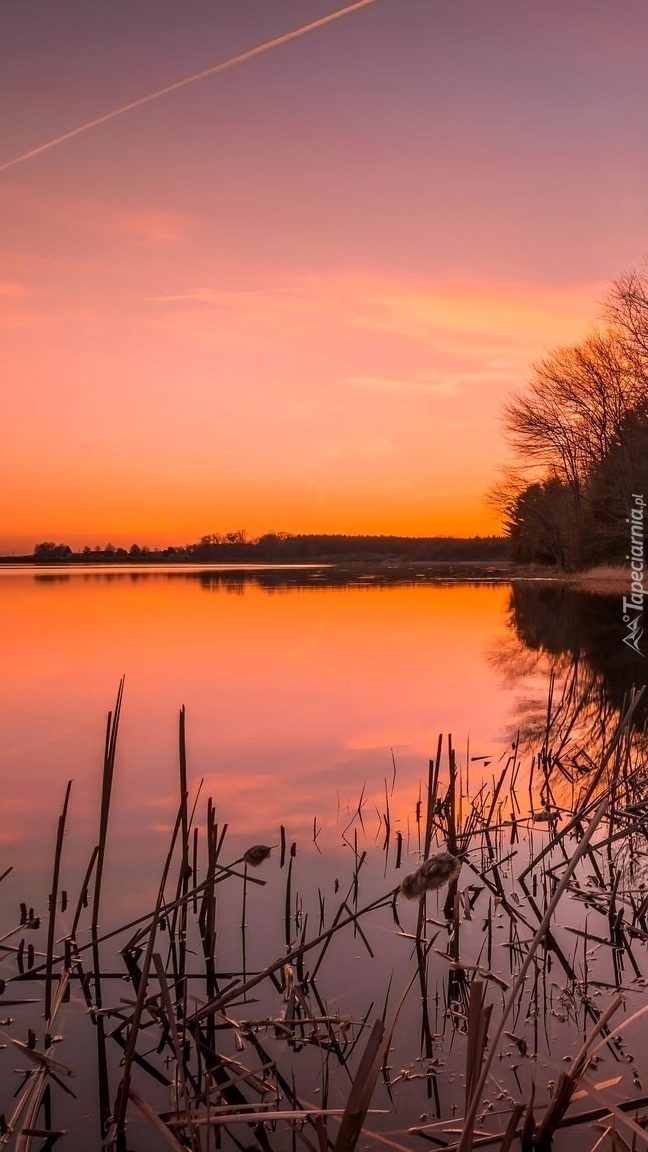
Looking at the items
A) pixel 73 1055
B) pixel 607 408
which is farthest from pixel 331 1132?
pixel 607 408

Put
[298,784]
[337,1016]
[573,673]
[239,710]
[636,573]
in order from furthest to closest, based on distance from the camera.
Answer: [636,573], [573,673], [239,710], [298,784], [337,1016]

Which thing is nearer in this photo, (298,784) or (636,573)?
(298,784)

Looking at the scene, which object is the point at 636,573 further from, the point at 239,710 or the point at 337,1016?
the point at 337,1016

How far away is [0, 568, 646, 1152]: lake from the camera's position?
3.41m

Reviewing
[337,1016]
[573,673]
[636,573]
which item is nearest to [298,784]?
[337,1016]

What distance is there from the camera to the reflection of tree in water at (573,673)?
29.4ft

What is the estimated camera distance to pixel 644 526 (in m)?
31.9

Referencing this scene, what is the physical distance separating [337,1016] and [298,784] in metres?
4.54

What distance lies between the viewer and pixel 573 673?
15070mm

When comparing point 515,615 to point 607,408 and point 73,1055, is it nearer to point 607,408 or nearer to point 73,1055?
point 607,408

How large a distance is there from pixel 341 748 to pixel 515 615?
18.9 metres

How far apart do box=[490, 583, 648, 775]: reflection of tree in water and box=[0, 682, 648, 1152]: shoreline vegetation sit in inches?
49.1

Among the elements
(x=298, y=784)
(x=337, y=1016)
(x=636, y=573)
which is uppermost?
(x=636, y=573)

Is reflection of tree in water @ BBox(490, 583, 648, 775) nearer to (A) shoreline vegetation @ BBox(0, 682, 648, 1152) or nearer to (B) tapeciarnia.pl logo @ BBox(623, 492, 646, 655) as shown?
(B) tapeciarnia.pl logo @ BBox(623, 492, 646, 655)
